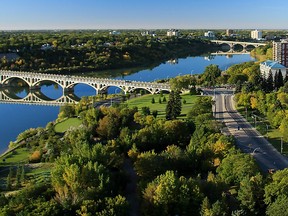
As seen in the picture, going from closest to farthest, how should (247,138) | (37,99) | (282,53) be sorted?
1. (247,138)
2. (37,99)
3. (282,53)

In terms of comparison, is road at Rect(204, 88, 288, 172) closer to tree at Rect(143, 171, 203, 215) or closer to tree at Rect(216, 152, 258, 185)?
tree at Rect(216, 152, 258, 185)

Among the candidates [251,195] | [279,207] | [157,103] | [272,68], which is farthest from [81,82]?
[279,207]

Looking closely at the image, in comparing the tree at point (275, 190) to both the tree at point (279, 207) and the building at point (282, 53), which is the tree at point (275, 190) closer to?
the tree at point (279, 207)

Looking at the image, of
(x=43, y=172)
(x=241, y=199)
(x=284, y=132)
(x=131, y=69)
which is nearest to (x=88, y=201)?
(x=241, y=199)

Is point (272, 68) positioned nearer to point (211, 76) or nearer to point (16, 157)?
point (211, 76)

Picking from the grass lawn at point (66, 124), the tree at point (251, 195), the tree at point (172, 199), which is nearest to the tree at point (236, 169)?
A: the tree at point (251, 195)

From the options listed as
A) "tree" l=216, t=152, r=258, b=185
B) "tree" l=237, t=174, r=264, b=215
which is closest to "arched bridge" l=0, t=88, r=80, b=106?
"tree" l=216, t=152, r=258, b=185
